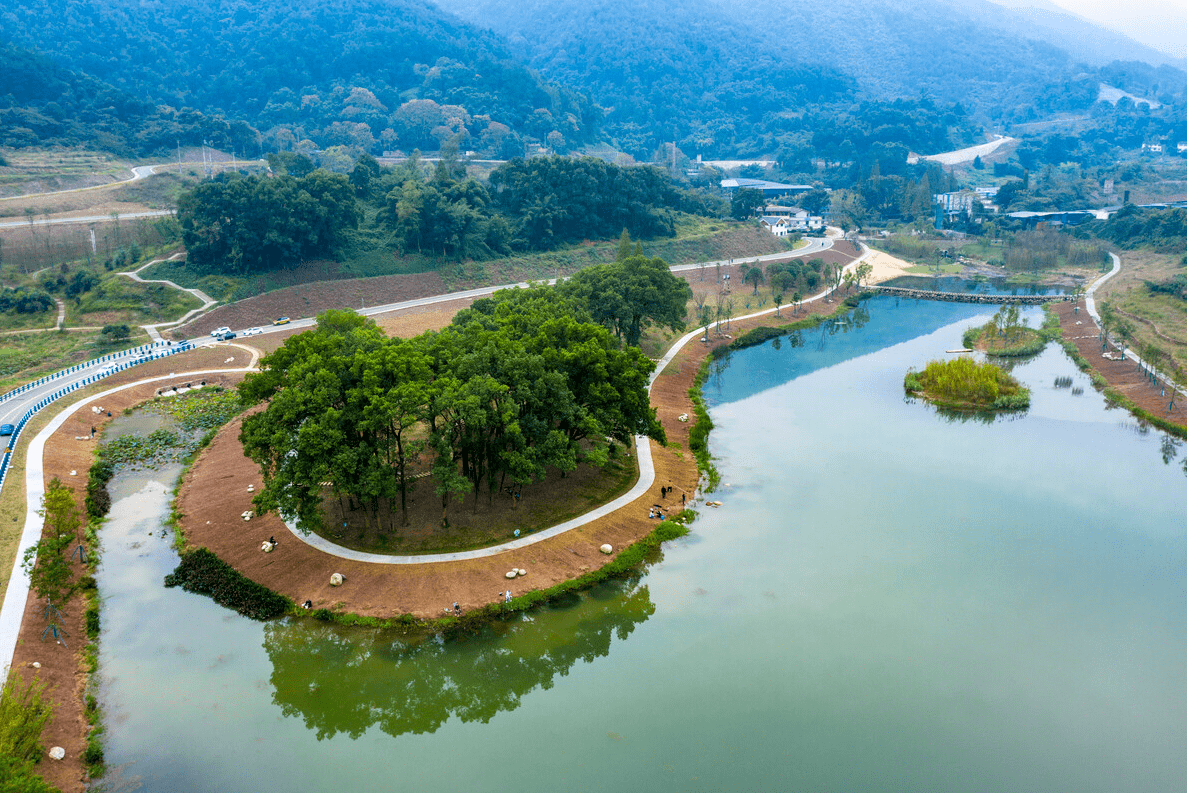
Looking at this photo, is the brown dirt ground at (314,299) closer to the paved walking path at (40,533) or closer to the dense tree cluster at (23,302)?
the dense tree cluster at (23,302)

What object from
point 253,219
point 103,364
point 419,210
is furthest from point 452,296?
point 103,364

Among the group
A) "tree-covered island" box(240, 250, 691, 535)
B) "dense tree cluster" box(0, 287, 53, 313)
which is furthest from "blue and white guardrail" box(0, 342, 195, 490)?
"tree-covered island" box(240, 250, 691, 535)

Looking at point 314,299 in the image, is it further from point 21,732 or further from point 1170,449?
point 1170,449

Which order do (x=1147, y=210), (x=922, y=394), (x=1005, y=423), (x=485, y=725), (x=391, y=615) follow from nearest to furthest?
(x=485, y=725) → (x=391, y=615) → (x=1005, y=423) → (x=922, y=394) → (x=1147, y=210)

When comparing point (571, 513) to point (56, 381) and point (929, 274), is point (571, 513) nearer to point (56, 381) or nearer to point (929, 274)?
point (56, 381)

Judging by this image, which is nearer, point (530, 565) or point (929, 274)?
point (530, 565)

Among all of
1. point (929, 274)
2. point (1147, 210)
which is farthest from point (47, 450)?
point (1147, 210)

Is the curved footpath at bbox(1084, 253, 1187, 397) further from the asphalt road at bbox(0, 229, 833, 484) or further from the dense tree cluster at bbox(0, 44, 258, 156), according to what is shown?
the dense tree cluster at bbox(0, 44, 258, 156)
